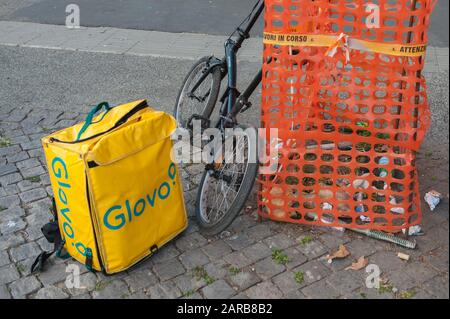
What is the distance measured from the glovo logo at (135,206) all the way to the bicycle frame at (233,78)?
2.18ft

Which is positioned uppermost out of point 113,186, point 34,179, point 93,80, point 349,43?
point 349,43

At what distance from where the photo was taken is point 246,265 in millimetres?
3266

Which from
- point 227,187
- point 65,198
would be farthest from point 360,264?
point 65,198

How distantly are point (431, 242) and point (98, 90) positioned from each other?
13.4 feet

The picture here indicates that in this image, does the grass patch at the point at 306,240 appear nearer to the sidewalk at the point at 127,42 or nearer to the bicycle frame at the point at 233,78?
the bicycle frame at the point at 233,78

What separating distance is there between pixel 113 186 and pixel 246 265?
100 cm

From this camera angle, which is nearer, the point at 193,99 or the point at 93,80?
the point at 193,99

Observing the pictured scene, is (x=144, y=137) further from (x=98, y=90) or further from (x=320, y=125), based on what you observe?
(x=98, y=90)

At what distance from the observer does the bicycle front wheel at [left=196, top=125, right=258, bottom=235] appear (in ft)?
10.7

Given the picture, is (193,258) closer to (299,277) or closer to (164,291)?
(164,291)

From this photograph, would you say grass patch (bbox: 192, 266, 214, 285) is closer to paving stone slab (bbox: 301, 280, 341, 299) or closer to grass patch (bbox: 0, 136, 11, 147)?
paving stone slab (bbox: 301, 280, 341, 299)

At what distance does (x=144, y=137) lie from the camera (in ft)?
9.92

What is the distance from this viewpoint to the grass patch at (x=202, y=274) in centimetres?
316
